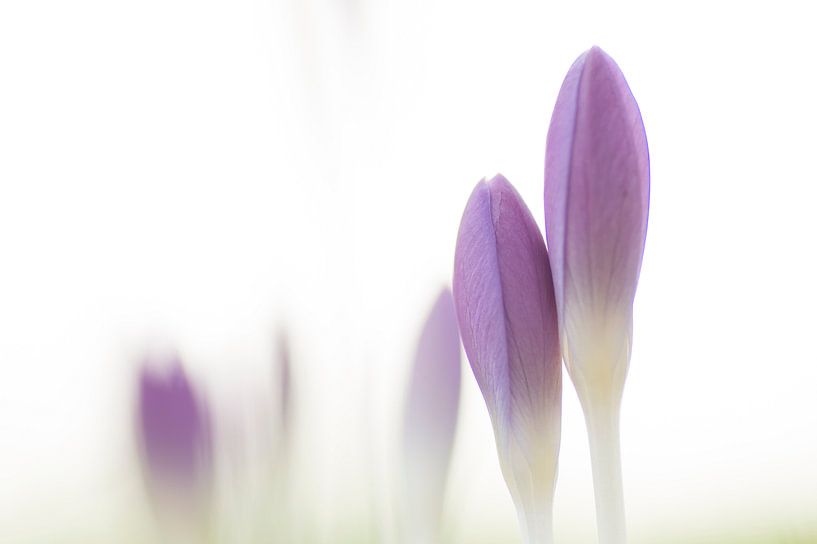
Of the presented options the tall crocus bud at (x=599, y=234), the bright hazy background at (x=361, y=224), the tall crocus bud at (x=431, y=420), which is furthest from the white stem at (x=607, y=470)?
the bright hazy background at (x=361, y=224)

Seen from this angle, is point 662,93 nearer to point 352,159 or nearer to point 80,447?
point 352,159

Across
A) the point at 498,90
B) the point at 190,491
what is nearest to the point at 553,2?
the point at 498,90

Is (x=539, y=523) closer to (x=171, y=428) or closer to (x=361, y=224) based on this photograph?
(x=171, y=428)

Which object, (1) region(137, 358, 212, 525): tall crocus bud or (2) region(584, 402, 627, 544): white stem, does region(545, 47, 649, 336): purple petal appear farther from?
(1) region(137, 358, 212, 525): tall crocus bud

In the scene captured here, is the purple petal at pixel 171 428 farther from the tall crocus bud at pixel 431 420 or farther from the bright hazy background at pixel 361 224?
the bright hazy background at pixel 361 224

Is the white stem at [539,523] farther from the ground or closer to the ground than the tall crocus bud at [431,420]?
closer to the ground

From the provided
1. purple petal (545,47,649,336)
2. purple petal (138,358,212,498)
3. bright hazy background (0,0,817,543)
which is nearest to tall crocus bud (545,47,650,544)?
purple petal (545,47,649,336)

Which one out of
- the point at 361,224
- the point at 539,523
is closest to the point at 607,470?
the point at 539,523
